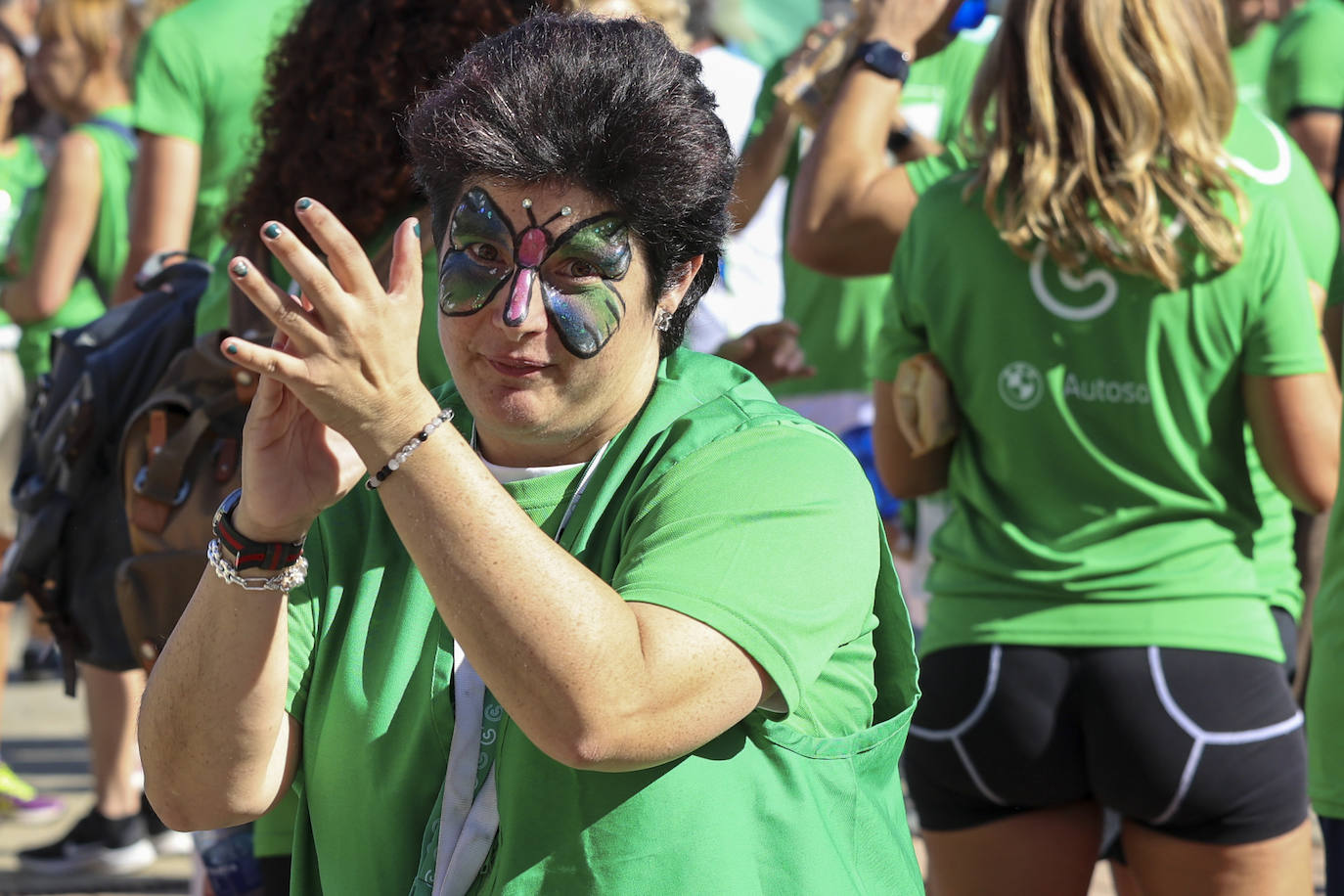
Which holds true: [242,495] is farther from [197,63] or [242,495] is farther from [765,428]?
[197,63]

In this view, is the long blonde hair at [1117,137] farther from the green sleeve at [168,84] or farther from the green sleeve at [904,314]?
the green sleeve at [168,84]

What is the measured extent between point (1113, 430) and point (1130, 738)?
0.47 metres

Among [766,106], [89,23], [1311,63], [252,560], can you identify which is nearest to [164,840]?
[89,23]

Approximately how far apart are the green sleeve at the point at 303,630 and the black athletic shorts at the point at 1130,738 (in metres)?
1.15

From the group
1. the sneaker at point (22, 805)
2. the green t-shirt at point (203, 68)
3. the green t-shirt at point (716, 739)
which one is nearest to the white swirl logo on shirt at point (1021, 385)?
the green t-shirt at point (716, 739)

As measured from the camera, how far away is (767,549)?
1521 mm

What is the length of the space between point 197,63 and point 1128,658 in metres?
2.42

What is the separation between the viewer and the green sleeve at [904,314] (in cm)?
269

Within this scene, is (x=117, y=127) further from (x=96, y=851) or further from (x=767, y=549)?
(x=767, y=549)

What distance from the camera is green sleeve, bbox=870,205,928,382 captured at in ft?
8.82

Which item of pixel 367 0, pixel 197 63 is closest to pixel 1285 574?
pixel 367 0

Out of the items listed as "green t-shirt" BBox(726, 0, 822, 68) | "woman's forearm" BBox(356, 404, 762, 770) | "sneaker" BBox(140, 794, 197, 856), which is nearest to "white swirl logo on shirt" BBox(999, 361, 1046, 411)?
"woman's forearm" BBox(356, 404, 762, 770)

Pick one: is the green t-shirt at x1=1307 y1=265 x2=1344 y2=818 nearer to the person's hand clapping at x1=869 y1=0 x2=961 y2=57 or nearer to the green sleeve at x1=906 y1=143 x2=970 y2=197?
the green sleeve at x1=906 y1=143 x2=970 y2=197

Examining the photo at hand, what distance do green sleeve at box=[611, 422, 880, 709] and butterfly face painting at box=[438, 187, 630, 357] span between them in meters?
0.18
